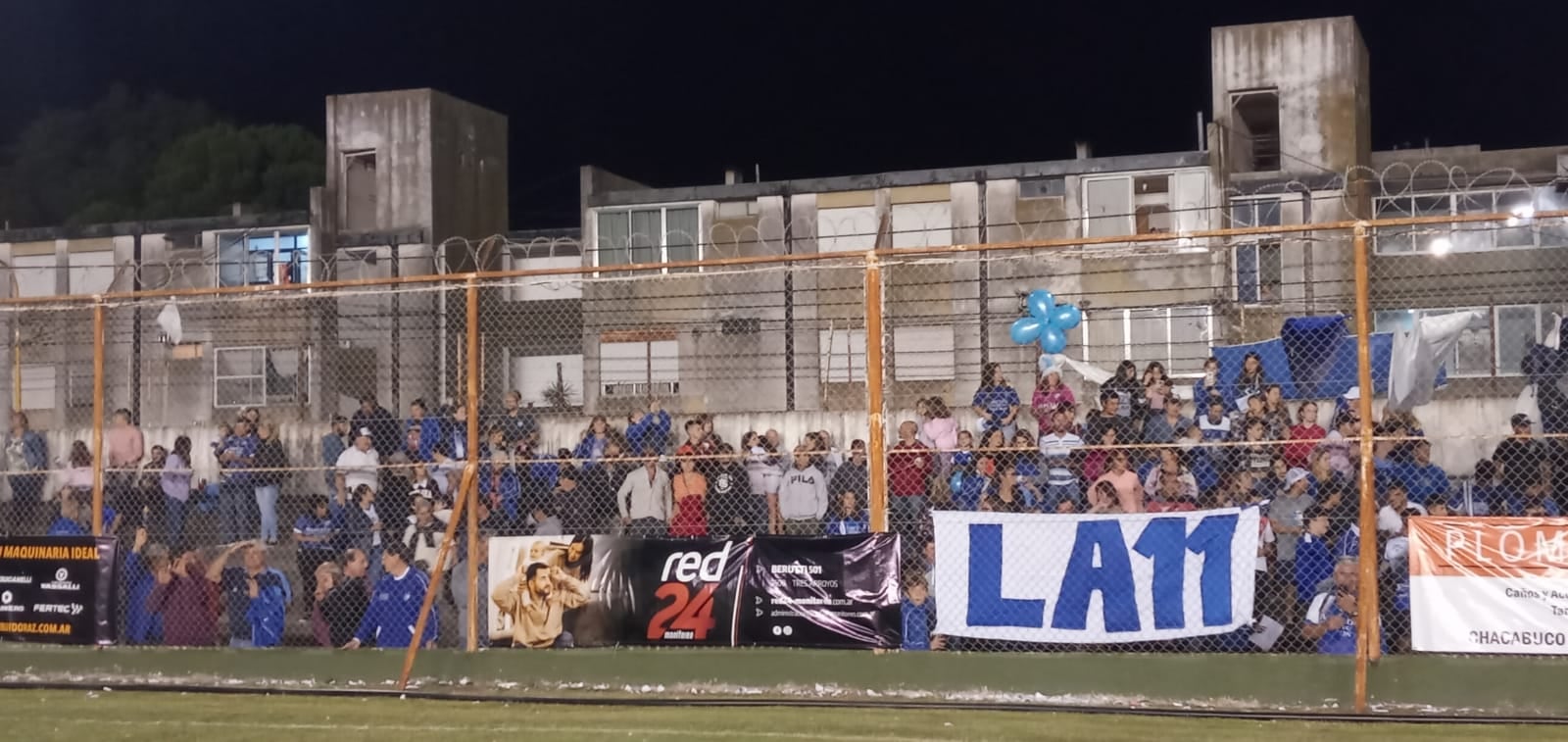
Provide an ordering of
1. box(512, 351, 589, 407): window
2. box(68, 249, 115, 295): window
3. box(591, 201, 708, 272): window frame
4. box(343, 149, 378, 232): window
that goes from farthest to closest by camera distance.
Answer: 1. box(68, 249, 115, 295): window
2. box(343, 149, 378, 232): window
3. box(512, 351, 589, 407): window
4. box(591, 201, 708, 272): window frame

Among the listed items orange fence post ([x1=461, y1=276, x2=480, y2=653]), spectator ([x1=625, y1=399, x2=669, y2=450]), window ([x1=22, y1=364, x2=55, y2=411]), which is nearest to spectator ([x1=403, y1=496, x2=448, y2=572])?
orange fence post ([x1=461, y1=276, x2=480, y2=653])

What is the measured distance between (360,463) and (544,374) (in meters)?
22.7

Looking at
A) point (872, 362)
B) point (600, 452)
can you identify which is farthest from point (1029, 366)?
point (872, 362)

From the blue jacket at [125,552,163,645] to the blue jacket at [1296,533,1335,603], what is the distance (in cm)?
923

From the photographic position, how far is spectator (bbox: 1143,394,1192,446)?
1460 cm

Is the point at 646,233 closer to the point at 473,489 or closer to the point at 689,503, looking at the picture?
the point at 689,503

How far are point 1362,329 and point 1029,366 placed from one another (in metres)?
17.9

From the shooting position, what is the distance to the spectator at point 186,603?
1442 centimetres

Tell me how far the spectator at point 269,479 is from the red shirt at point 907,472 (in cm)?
522

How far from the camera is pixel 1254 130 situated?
35188 millimetres

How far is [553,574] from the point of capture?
1346 cm

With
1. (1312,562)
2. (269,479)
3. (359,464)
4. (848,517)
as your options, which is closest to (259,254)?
(269,479)

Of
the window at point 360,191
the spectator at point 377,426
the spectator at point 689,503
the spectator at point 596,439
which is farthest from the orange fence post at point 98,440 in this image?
the window at point 360,191

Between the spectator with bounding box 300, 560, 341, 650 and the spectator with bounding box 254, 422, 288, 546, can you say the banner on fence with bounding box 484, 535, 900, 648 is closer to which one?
the spectator with bounding box 300, 560, 341, 650
